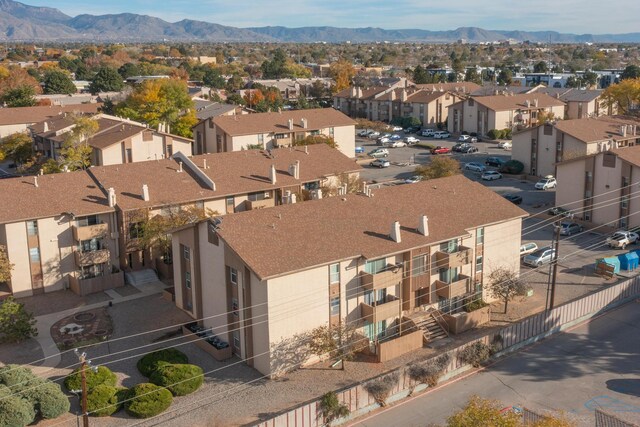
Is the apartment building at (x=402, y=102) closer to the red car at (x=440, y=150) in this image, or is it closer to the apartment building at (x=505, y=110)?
the apartment building at (x=505, y=110)

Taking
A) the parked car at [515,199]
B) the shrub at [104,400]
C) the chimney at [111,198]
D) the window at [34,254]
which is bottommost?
the shrub at [104,400]

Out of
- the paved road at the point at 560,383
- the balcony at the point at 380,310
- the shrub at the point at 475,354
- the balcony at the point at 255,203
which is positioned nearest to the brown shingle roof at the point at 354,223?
the balcony at the point at 380,310

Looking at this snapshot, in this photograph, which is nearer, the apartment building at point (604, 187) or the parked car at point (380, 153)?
the apartment building at point (604, 187)

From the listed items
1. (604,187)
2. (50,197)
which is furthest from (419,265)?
(604,187)

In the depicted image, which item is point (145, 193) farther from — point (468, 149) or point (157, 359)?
point (468, 149)

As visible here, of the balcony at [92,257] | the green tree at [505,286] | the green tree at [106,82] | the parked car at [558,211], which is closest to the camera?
the green tree at [505,286]

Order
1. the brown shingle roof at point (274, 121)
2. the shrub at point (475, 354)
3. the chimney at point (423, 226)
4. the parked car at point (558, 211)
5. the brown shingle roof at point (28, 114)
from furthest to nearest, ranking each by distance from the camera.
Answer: the brown shingle roof at point (28, 114), the brown shingle roof at point (274, 121), the parked car at point (558, 211), the chimney at point (423, 226), the shrub at point (475, 354)

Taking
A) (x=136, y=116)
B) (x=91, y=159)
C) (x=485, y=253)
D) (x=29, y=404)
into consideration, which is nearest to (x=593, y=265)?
(x=485, y=253)
